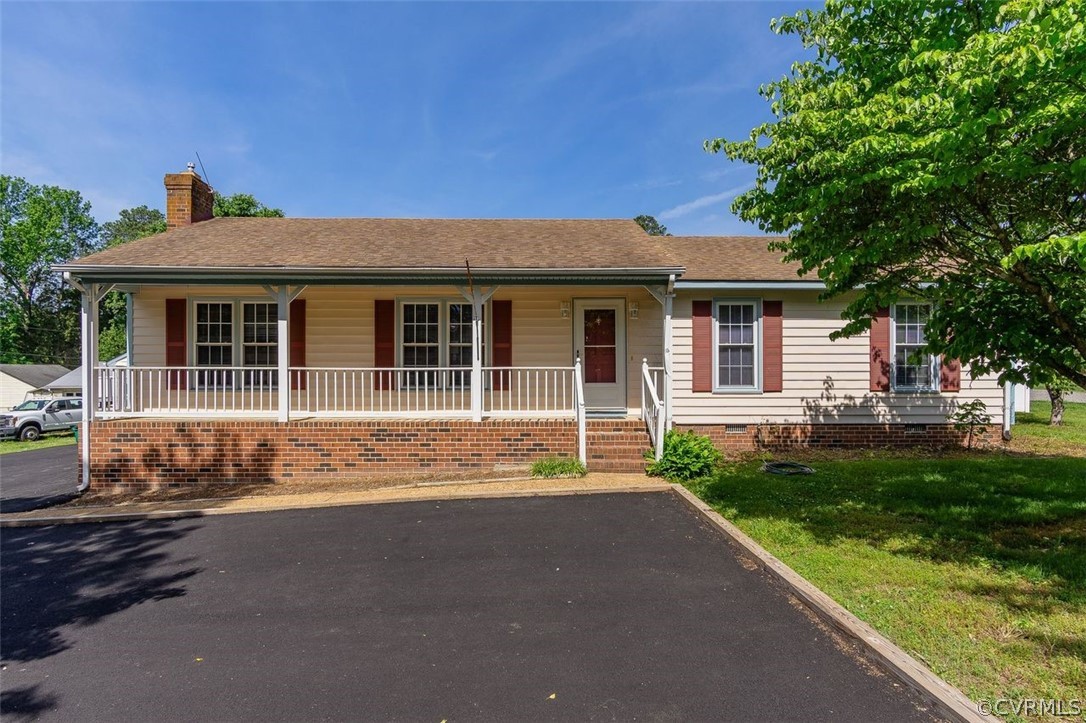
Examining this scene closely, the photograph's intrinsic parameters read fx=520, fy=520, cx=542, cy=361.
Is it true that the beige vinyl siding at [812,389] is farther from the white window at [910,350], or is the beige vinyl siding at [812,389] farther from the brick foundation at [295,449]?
the brick foundation at [295,449]

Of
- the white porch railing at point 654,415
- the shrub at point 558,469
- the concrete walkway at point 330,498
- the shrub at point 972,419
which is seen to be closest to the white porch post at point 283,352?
the concrete walkway at point 330,498

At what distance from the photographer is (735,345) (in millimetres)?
10430

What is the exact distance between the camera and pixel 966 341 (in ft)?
17.5

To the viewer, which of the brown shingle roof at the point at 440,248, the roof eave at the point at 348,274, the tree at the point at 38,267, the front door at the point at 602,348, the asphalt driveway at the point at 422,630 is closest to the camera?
the asphalt driveway at the point at 422,630

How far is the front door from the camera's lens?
10578 millimetres

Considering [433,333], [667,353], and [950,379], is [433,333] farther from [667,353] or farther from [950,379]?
[950,379]

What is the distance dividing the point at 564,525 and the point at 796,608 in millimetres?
2696

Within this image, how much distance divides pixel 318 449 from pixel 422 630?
18.6 ft

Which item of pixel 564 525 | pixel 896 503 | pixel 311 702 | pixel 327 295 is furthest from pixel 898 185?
pixel 327 295

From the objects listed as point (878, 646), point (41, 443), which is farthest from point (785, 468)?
point (41, 443)

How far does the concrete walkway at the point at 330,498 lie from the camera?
696 cm

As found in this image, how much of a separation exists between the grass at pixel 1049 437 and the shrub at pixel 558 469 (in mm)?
8388

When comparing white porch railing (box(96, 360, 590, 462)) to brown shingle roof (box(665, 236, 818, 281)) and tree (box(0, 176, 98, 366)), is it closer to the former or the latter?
brown shingle roof (box(665, 236, 818, 281))

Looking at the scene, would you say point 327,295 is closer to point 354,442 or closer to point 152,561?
point 354,442
